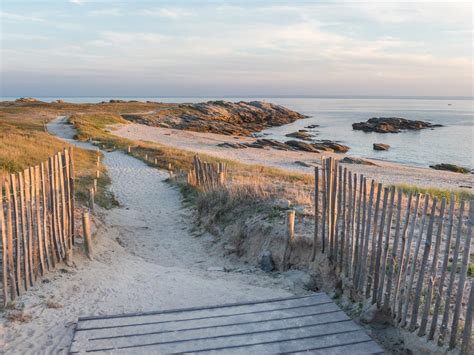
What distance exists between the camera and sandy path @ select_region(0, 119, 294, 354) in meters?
5.37

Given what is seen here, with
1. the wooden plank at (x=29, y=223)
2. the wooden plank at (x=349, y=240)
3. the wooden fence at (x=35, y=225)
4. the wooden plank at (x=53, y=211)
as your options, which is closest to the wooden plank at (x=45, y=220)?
the wooden fence at (x=35, y=225)

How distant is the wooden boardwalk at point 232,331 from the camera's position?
4625mm

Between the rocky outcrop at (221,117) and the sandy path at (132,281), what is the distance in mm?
49246

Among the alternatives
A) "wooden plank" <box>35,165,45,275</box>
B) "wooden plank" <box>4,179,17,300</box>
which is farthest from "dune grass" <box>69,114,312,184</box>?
"wooden plank" <box>4,179,17,300</box>

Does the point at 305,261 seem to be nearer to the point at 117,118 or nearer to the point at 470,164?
the point at 470,164

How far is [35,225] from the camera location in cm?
631

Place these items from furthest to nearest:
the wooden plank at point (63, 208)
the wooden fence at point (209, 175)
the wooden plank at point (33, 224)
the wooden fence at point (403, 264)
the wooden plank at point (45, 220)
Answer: the wooden fence at point (209, 175), the wooden plank at point (63, 208), the wooden plank at point (45, 220), the wooden plank at point (33, 224), the wooden fence at point (403, 264)

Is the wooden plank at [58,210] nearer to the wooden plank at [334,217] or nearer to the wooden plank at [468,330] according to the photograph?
the wooden plank at [334,217]

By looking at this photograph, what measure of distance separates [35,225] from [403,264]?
17.0 ft

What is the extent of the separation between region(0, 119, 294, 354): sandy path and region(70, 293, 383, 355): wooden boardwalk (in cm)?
56

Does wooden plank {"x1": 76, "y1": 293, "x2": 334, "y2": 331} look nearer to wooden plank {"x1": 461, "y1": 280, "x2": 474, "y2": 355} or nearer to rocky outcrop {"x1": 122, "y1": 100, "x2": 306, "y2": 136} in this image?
wooden plank {"x1": 461, "y1": 280, "x2": 474, "y2": 355}

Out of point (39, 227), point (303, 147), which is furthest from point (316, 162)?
point (39, 227)

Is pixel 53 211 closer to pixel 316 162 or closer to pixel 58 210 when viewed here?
pixel 58 210

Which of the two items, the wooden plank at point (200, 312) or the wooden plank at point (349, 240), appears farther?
the wooden plank at point (349, 240)
